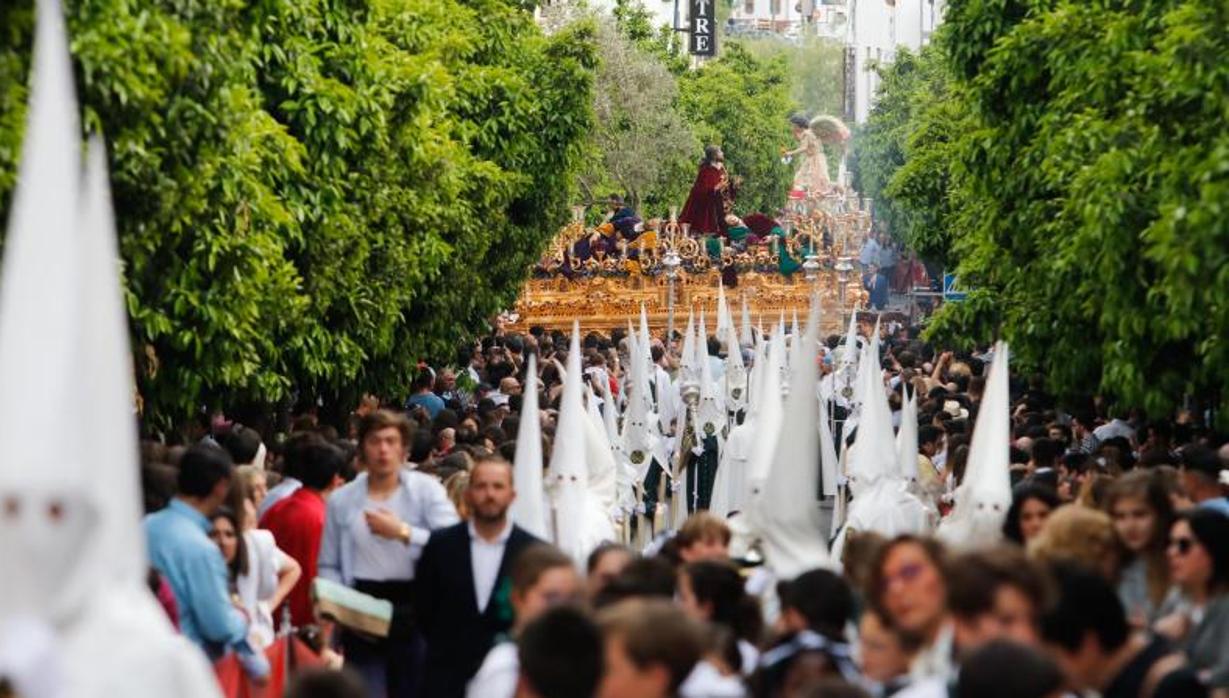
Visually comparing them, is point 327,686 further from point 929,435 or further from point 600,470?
point 929,435

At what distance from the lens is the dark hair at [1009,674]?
7211 mm

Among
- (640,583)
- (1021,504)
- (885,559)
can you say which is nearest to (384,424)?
(1021,504)

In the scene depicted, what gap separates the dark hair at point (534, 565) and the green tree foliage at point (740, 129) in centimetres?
7555

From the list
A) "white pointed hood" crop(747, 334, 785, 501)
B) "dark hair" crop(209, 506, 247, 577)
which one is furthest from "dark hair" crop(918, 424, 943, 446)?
"dark hair" crop(209, 506, 247, 577)

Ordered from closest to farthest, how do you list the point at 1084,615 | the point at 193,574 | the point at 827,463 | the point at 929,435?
the point at 1084,615 → the point at 193,574 → the point at 929,435 → the point at 827,463

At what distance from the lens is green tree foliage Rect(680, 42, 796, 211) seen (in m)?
88.4

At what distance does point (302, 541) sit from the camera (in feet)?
47.8

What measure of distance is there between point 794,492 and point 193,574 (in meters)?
2.41

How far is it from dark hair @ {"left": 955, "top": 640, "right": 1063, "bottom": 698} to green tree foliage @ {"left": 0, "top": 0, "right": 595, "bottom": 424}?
7445 mm

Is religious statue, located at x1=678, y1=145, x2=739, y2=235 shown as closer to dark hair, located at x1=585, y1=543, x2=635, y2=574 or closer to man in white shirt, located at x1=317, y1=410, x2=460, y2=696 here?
man in white shirt, located at x1=317, y1=410, x2=460, y2=696


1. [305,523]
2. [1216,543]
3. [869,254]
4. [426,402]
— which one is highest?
[1216,543]

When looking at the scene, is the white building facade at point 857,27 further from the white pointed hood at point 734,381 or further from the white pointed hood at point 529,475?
the white pointed hood at point 529,475

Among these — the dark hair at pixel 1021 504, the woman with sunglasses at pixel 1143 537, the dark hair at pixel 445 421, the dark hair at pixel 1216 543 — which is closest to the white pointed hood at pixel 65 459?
the dark hair at pixel 1216 543

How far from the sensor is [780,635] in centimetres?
965
